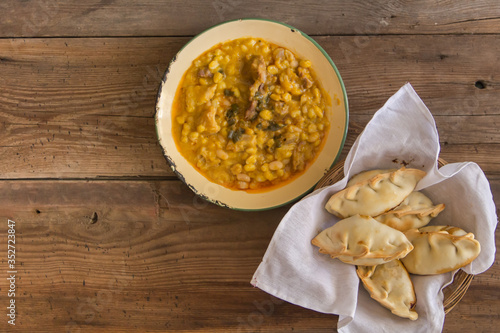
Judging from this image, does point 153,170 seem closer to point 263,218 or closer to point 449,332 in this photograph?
point 263,218

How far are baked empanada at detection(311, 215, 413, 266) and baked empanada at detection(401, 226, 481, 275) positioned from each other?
12 centimetres

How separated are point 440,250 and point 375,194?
0.38 m

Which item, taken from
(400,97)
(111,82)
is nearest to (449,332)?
(400,97)

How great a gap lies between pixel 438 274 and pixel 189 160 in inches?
54.9

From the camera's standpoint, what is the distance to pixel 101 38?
7.93 feet

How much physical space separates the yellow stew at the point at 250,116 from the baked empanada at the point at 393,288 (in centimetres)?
68

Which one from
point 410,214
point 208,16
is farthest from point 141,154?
point 410,214

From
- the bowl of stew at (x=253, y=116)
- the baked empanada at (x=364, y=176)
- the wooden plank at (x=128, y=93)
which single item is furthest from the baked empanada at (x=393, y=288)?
the wooden plank at (x=128, y=93)

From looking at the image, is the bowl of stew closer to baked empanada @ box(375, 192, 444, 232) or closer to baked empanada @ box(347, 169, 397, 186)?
baked empanada @ box(347, 169, 397, 186)

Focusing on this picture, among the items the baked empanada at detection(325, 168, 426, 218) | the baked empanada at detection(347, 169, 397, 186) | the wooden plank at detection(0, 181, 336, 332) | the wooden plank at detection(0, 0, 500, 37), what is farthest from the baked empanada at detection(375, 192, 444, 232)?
the wooden plank at detection(0, 0, 500, 37)

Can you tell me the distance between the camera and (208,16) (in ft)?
7.87

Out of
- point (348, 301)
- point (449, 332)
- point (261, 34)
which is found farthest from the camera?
point (449, 332)

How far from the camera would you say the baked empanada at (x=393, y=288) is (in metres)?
1.84

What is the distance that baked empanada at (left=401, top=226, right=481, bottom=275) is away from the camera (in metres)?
1.78
